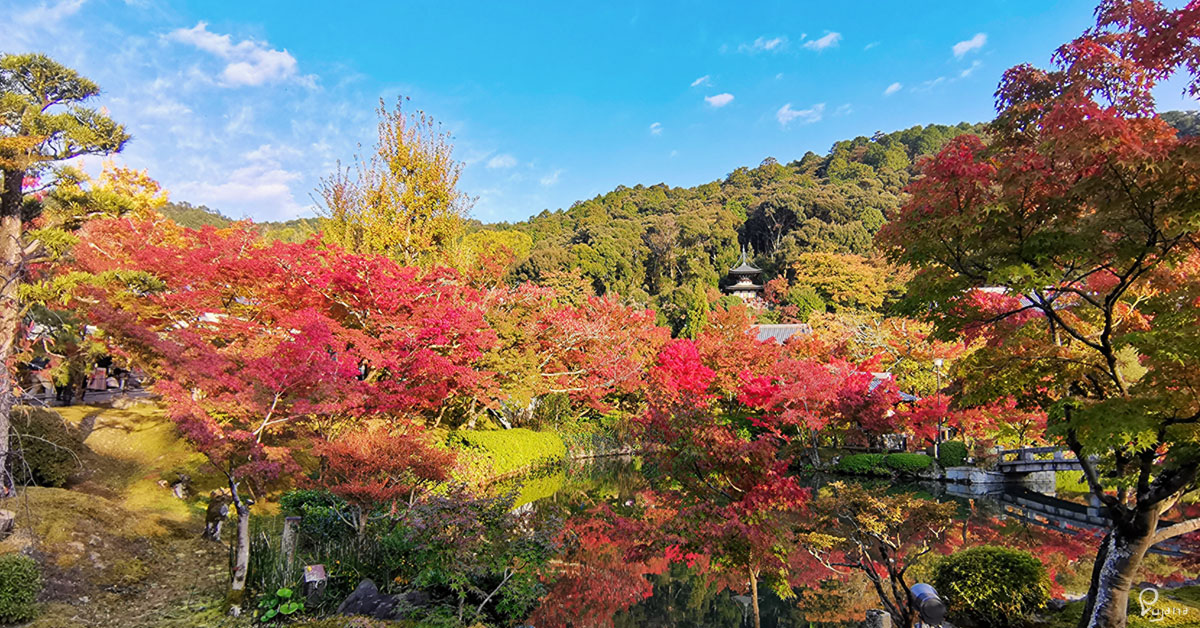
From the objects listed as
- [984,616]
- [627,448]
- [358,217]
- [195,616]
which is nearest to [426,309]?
[358,217]

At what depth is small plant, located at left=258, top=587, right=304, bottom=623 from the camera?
474 cm

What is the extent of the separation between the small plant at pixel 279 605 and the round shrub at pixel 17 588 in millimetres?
1609

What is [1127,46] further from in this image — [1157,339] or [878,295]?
[878,295]

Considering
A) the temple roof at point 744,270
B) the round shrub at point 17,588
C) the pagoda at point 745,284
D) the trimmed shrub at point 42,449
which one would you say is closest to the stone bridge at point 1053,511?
the round shrub at point 17,588

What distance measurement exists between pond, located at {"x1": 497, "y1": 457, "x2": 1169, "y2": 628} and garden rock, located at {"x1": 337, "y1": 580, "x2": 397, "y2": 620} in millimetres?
1552

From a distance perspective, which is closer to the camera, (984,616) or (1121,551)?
(1121,551)

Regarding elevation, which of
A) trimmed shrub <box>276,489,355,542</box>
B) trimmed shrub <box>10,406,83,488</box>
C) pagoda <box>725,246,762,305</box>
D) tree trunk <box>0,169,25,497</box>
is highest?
pagoda <box>725,246,762,305</box>

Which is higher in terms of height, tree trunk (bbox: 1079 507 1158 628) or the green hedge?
tree trunk (bbox: 1079 507 1158 628)

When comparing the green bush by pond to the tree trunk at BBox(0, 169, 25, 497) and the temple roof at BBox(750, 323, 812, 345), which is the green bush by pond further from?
the tree trunk at BBox(0, 169, 25, 497)

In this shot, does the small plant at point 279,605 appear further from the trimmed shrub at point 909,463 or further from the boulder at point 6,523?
the trimmed shrub at point 909,463

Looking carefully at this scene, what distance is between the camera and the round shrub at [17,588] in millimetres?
4230

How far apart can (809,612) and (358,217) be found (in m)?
11.3

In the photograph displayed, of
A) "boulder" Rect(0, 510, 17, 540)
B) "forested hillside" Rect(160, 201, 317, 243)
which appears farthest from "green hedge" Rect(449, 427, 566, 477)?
"forested hillside" Rect(160, 201, 317, 243)

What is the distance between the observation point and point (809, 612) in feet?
21.2
